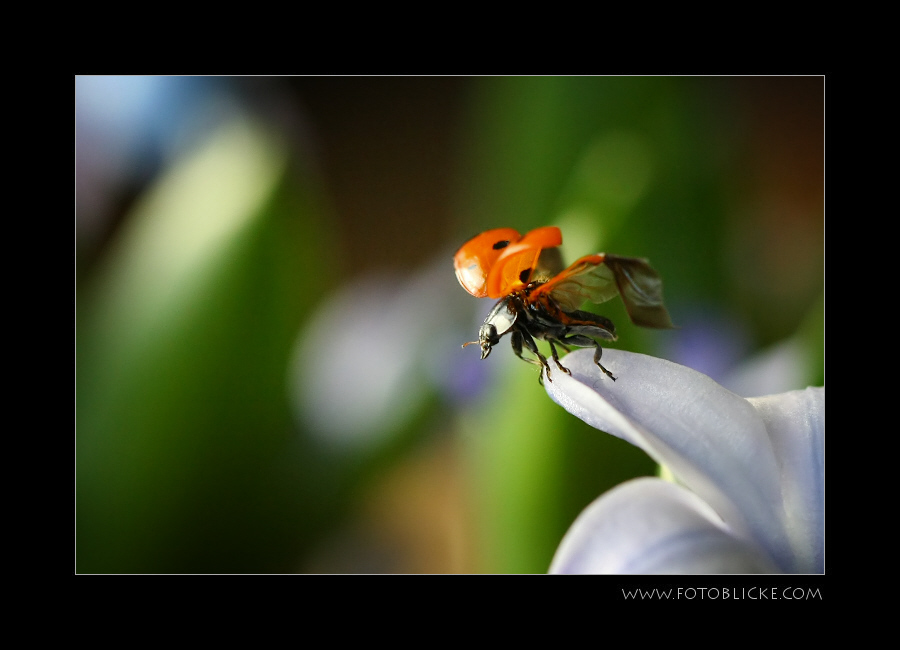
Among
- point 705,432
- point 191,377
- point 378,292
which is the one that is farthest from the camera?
point 378,292

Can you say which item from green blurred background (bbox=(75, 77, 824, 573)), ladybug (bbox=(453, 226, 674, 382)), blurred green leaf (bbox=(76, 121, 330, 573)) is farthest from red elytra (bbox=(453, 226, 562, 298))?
blurred green leaf (bbox=(76, 121, 330, 573))

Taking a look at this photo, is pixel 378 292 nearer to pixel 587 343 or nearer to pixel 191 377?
pixel 191 377

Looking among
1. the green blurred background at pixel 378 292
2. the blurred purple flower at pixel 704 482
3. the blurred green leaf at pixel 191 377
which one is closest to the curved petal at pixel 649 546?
the blurred purple flower at pixel 704 482

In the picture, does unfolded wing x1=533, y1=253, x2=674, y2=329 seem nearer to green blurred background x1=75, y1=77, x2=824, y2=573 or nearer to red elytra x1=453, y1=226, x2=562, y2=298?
red elytra x1=453, y1=226, x2=562, y2=298

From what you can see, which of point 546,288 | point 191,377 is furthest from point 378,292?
point 546,288

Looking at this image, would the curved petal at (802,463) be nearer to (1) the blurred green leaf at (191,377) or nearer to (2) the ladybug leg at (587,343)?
(2) the ladybug leg at (587,343)
